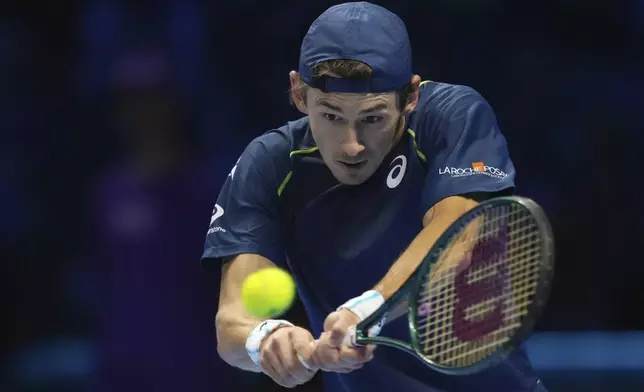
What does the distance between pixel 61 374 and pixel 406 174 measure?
2778 mm

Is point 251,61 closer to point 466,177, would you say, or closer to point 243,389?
point 243,389

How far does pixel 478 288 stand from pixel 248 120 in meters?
2.99

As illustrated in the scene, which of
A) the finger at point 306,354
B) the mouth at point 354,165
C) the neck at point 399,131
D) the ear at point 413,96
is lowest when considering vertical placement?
the finger at point 306,354

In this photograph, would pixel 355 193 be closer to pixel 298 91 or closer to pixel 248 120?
pixel 298 91

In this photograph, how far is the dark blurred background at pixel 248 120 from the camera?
530 cm

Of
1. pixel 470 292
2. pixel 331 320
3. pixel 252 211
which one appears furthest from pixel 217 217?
pixel 470 292

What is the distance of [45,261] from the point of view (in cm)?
570

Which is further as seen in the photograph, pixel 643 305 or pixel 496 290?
pixel 643 305

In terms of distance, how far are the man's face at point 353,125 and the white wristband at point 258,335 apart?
0.42 m

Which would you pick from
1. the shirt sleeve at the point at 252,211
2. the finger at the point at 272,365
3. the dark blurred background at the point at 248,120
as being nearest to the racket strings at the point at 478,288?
the finger at the point at 272,365

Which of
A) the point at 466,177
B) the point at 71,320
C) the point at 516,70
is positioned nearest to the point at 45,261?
the point at 71,320

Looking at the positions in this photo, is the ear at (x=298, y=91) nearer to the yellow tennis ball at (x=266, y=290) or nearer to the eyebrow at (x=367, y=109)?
the eyebrow at (x=367, y=109)

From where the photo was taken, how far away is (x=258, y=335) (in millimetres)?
2873

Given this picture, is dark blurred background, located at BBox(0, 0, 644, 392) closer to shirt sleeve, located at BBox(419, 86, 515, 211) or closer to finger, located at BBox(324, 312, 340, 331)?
shirt sleeve, located at BBox(419, 86, 515, 211)
